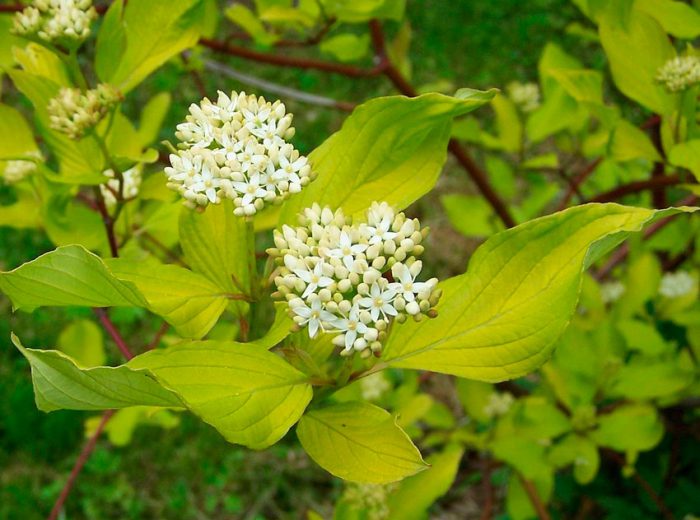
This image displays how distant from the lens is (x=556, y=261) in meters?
0.80

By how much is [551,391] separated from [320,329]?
3.45ft

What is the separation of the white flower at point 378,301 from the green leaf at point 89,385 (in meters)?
0.21

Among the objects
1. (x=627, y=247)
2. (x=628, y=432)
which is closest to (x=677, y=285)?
(x=627, y=247)

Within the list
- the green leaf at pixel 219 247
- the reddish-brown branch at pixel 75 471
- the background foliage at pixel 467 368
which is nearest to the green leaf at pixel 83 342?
the background foliage at pixel 467 368

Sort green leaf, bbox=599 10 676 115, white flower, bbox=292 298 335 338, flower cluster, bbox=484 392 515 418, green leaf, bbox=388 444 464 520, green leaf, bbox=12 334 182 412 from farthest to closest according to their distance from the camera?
flower cluster, bbox=484 392 515 418, green leaf, bbox=388 444 464 520, green leaf, bbox=599 10 676 115, white flower, bbox=292 298 335 338, green leaf, bbox=12 334 182 412

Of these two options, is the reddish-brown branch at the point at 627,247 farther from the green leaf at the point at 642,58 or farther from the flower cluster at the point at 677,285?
the green leaf at the point at 642,58

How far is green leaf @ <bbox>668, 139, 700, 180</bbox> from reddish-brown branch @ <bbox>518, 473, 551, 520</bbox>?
0.85 meters

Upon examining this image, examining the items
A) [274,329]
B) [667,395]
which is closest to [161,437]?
[667,395]

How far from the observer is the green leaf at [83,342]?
5.88ft

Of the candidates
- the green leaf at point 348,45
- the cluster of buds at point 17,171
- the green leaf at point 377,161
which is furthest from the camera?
the green leaf at point 348,45

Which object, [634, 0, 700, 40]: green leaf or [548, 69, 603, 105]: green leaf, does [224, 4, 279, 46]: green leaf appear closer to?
[548, 69, 603, 105]: green leaf

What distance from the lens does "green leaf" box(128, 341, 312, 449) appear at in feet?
2.57

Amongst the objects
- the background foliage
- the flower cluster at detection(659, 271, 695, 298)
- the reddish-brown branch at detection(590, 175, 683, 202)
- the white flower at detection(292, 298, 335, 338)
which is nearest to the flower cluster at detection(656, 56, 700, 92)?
the background foliage

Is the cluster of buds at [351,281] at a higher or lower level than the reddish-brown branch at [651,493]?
higher
